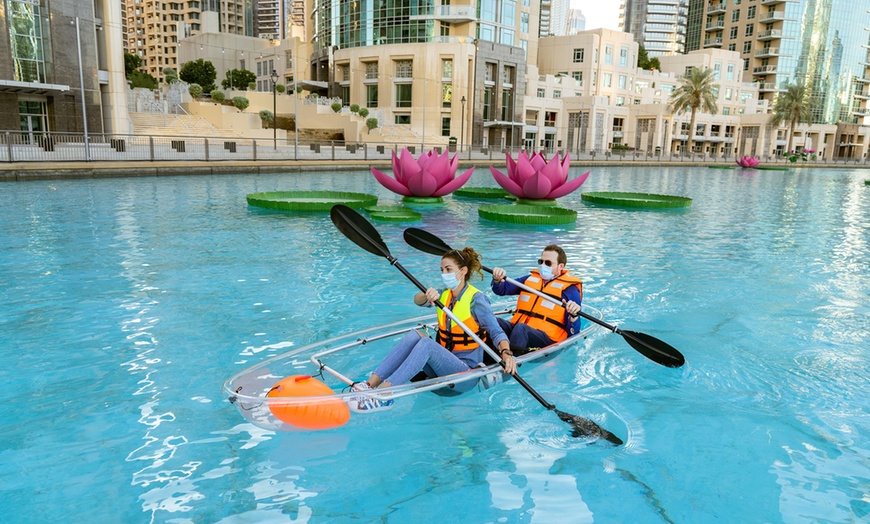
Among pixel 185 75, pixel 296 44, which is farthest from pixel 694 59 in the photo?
pixel 185 75

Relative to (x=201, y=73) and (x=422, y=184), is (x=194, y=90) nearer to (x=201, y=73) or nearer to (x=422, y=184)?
(x=201, y=73)

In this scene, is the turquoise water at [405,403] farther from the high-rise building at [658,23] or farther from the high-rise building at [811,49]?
the high-rise building at [658,23]

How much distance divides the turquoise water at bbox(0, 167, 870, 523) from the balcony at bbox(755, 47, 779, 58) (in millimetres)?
91716

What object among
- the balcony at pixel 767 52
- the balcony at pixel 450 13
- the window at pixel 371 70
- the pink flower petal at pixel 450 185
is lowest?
the pink flower petal at pixel 450 185

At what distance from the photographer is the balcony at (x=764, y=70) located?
90375 millimetres

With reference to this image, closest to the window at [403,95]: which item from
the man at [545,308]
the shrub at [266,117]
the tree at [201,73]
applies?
the shrub at [266,117]

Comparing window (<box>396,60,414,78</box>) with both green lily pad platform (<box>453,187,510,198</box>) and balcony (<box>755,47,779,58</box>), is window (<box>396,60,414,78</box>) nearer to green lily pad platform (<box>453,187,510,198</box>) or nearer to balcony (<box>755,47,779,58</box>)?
green lily pad platform (<box>453,187,510,198</box>)

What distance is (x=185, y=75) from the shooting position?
7806 centimetres

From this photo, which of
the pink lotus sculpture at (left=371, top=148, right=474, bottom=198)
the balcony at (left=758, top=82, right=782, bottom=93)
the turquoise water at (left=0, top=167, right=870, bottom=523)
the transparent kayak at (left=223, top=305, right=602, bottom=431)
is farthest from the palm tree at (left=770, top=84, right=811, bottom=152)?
the transparent kayak at (left=223, top=305, right=602, bottom=431)

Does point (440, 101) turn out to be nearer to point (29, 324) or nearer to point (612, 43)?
point (612, 43)

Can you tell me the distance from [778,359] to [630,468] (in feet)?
10.1

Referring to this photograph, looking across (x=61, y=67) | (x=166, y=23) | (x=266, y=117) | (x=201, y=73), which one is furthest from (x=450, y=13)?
(x=166, y=23)

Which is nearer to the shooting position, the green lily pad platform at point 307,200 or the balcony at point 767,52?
the green lily pad platform at point 307,200

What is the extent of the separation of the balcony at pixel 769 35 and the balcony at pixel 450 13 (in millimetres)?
52040
